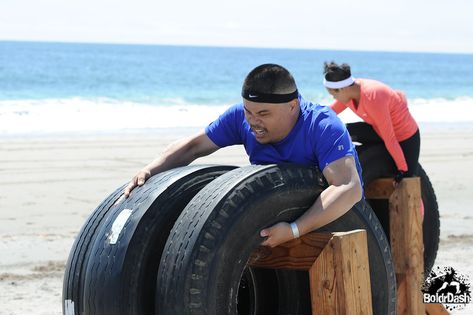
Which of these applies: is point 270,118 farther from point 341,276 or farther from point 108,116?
point 108,116

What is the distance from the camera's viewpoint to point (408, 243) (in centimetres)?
648

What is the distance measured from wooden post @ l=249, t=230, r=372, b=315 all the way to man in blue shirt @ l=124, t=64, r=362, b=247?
89 millimetres

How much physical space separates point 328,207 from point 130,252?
927 millimetres

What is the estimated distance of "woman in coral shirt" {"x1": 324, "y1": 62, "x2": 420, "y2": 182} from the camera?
663 centimetres

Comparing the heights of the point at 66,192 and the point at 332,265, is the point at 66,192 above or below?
above

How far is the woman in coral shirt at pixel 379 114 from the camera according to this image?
663cm

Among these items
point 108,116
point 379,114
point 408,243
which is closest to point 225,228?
Answer: point 408,243

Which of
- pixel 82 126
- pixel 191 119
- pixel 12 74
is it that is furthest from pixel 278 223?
pixel 12 74

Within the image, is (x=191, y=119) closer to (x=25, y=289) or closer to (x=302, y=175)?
(x=25, y=289)

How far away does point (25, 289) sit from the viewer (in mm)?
7742

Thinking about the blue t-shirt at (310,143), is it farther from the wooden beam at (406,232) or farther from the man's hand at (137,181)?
the wooden beam at (406,232)

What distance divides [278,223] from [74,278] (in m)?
1.00

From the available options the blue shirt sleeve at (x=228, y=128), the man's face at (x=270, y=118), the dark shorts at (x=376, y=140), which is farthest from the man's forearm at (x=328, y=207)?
the dark shorts at (x=376, y=140)

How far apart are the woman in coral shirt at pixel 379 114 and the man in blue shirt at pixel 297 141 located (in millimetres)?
1848
